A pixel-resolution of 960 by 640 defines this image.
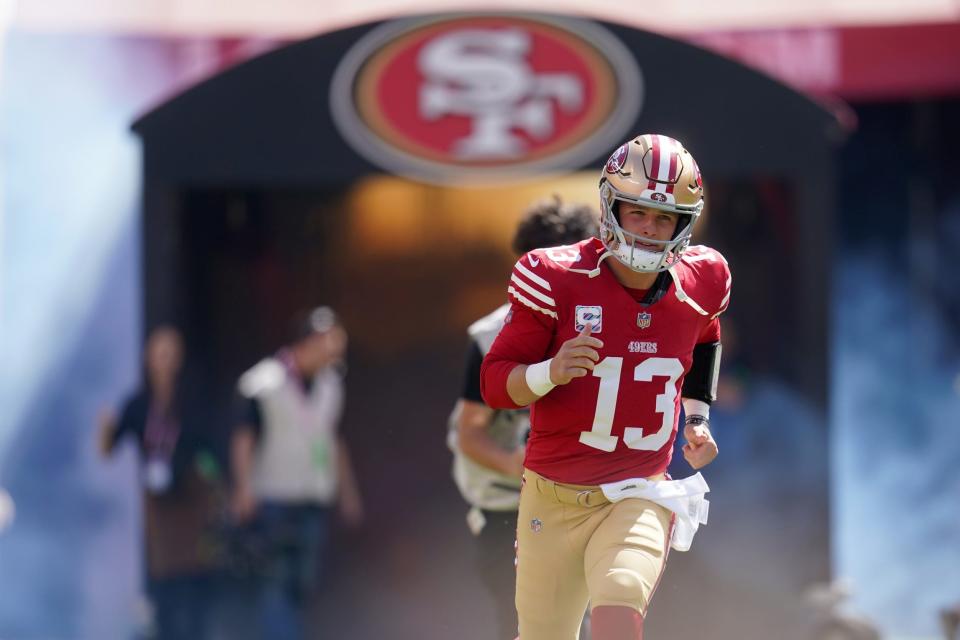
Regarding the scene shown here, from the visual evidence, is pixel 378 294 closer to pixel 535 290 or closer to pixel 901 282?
pixel 901 282

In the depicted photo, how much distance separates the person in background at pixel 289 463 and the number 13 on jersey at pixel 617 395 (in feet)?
13.1

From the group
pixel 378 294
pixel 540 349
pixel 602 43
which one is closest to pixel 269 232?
pixel 378 294

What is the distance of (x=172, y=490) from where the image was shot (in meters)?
7.68

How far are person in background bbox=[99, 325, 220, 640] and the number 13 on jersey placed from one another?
4.33 metres

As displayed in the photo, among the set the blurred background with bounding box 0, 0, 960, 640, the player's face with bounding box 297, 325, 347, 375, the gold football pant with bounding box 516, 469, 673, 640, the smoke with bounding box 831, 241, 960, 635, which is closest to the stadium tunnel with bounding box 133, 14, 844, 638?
the blurred background with bounding box 0, 0, 960, 640

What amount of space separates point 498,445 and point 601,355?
90 centimetres

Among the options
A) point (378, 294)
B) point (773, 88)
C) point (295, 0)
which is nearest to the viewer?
point (773, 88)

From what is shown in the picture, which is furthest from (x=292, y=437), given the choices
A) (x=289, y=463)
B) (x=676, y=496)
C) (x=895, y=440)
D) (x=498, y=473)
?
(x=676, y=496)

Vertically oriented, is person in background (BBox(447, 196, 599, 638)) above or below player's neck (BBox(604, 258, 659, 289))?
below

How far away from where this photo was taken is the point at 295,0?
27.3 feet

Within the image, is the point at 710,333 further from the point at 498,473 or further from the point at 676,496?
the point at 498,473

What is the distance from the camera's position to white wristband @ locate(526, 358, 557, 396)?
11.6 ft

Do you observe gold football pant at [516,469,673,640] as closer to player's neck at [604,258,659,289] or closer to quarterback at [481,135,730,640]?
quarterback at [481,135,730,640]

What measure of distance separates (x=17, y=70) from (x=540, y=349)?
536 cm
